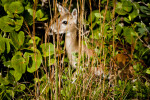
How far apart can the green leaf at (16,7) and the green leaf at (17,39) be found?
22 centimetres

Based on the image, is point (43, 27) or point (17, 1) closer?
point (17, 1)

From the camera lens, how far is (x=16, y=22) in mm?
2322

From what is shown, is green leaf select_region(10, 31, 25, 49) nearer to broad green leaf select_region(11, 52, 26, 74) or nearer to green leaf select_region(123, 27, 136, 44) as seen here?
broad green leaf select_region(11, 52, 26, 74)

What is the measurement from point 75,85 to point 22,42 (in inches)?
28.9

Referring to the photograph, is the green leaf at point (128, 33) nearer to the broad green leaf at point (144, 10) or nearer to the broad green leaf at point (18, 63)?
the broad green leaf at point (144, 10)

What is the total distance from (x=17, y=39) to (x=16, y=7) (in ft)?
1.07

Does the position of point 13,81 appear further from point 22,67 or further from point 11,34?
point 11,34

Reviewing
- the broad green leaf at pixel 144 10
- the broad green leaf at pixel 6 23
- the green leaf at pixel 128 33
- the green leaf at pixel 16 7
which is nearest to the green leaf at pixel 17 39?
the broad green leaf at pixel 6 23

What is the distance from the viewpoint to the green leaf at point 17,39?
2.27m

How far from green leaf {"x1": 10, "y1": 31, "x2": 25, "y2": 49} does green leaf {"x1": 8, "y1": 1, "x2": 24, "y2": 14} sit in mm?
225

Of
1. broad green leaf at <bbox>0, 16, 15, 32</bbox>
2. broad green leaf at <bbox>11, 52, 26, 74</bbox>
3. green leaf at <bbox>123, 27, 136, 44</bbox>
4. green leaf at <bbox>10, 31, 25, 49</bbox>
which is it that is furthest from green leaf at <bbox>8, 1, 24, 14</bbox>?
green leaf at <bbox>123, 27, 136, 44</bbox>

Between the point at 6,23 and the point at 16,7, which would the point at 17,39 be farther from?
the point at 16,7

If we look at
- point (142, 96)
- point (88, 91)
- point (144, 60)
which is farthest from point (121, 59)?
point (88, 91)

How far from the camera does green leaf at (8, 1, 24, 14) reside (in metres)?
2.23
